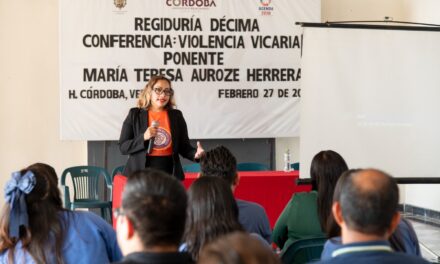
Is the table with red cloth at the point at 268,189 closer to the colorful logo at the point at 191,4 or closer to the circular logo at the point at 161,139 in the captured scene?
the circular logo at the point at 161,139

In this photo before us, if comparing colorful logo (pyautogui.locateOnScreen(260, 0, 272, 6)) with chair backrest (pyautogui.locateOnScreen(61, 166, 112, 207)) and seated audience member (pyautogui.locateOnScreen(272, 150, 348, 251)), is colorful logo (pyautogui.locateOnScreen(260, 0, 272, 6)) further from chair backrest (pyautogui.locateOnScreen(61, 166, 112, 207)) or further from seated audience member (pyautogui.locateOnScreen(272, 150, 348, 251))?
seated audience member (pyautogui.locateOnScreen(272, 150, 348, 251))

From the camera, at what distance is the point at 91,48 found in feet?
23.3

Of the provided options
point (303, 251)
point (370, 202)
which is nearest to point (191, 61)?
point (303, 251)

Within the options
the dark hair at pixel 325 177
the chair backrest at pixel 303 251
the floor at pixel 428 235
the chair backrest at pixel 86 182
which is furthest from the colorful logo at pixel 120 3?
the chair backrest at pixel 303 251

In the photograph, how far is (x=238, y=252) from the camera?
1115 millimetres

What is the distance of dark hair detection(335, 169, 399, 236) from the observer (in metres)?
1.75

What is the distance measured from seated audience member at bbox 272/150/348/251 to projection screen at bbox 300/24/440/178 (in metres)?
2.21

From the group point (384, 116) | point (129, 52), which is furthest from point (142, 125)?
point (129, 52)

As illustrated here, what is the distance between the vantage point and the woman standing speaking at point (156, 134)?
176 inches

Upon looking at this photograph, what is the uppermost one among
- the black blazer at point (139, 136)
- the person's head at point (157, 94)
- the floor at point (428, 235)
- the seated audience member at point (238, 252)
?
the person's head at point (157, 94)

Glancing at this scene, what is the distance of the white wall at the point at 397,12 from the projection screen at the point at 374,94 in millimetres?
2488

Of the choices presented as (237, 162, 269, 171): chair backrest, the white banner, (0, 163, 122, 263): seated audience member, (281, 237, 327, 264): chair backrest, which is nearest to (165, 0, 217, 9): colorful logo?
the white banner

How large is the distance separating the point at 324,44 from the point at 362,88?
50cm

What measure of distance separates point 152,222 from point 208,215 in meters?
0.66
